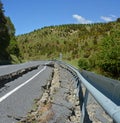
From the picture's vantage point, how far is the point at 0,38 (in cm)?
8625

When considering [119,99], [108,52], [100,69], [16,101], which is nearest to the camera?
[119,99]

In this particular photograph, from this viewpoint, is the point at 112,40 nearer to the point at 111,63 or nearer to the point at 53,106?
the point at 111,63

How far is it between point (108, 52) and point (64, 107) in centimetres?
5074

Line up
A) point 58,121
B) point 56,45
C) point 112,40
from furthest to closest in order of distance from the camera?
point 56,45 < point 112,40 < point 58,121

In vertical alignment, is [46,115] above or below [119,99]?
below

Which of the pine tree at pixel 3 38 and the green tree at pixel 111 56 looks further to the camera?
the pine tree at pixel 3 38

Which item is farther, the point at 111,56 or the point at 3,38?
the point at 3,38

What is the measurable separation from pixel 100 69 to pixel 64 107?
46.0 m

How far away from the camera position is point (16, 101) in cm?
1341

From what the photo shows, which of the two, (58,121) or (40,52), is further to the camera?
(40,52)

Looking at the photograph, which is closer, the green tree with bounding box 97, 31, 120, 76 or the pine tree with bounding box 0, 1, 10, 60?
the green tree with bounding box 97, 31, 120, 76

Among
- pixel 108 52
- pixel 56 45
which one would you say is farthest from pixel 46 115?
pixel 56 45

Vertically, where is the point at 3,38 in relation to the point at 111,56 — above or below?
above

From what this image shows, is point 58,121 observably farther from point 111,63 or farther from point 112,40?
point 112,40
